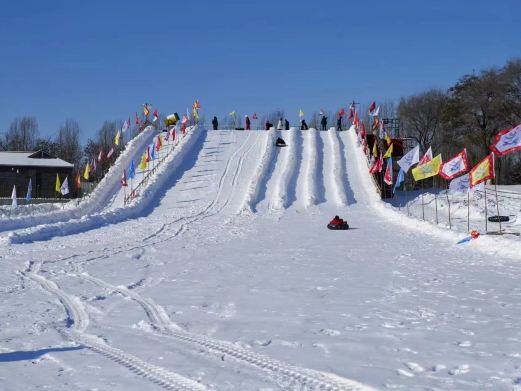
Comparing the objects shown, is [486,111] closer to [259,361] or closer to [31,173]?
[31,173]

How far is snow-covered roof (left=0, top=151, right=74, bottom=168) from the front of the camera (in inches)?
1973

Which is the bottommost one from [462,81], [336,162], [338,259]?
[338,259]

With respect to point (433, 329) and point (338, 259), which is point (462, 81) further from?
point (433, 329)

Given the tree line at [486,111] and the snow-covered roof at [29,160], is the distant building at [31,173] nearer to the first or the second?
the snow-covered roof at [29,160]

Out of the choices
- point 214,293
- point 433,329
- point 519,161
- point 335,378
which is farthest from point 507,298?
point 519,161

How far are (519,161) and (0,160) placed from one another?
1657 inches

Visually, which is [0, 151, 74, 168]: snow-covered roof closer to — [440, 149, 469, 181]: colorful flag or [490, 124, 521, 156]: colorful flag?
[440, 149, 469, 181]: colorful flag

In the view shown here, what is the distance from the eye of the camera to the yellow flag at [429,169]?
Answer: 69.8 feet

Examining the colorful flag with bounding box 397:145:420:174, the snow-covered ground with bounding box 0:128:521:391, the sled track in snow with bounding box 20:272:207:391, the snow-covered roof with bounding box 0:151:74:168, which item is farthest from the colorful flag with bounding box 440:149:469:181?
the snow-covered roof with bounding box 0:151:74:168

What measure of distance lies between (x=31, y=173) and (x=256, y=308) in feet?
147

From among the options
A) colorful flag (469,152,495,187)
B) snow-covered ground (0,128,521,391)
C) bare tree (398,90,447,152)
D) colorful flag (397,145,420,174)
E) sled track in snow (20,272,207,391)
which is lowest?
snow-covered ground (0,128,521,391)

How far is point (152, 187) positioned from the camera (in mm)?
33625

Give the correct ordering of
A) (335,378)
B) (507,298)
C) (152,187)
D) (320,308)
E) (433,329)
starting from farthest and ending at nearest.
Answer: (152,187) < (507,298) < (320,308) < (433,329) < (335,378)

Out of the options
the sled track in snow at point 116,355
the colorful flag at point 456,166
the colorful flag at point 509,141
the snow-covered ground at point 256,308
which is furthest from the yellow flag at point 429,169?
the sled track in snow at point 116,355
